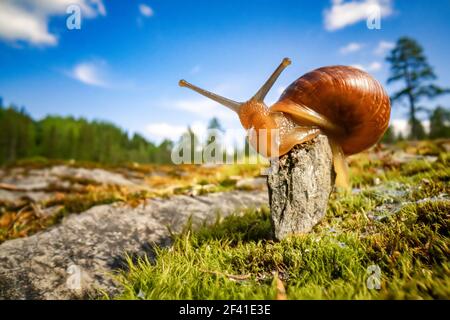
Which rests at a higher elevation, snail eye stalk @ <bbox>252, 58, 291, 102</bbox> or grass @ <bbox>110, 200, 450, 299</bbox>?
snail eye stalk @ <bbox>252, 58, 291, 102</bbox>

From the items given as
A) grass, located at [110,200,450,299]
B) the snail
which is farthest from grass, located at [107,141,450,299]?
the snail

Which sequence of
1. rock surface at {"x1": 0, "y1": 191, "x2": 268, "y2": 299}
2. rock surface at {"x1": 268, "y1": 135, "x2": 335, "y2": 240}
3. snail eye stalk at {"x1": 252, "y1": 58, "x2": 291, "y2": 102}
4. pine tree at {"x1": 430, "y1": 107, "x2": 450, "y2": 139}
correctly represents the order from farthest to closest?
pine tree at {"x1": 430, "y1": 107, "x2": 450, "y2": 139} < snail eye stalk at {"x1": 252, "y1": 58, "x2": 291, "y2": 102} < rock surface at {"x1": 268, "y1": 135, "x2": 335, "y2": 240} < rock surface at {"x1": 0, "y1": 191, "x2": 268, "y2": 299}

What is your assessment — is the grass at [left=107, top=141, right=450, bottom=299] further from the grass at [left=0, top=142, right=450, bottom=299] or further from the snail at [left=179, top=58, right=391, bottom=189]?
the snail at [left=179, top=58, right=391, bottom=189]

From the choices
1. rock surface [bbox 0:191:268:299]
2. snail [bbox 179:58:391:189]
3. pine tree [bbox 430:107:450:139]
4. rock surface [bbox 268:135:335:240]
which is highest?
pine tree [bbox 430:107:450:139]

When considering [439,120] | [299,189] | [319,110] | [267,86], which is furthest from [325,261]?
[439,120]

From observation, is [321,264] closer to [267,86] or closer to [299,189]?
[299,189]

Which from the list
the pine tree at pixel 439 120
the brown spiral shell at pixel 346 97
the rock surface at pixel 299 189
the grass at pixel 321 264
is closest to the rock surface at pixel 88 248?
the grass at pixel 321 264
